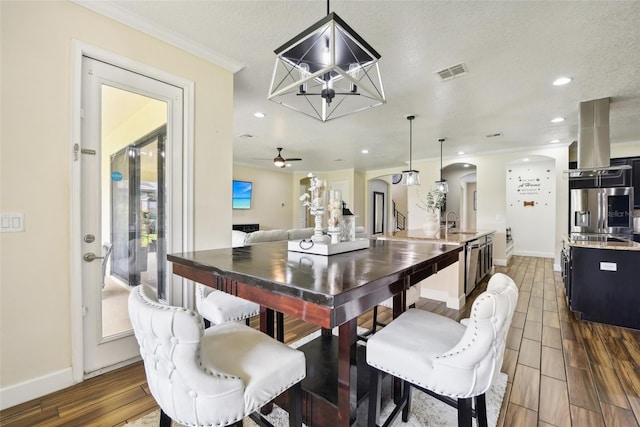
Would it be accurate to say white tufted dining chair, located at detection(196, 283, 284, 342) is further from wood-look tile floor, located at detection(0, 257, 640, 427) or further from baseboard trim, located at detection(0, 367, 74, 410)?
baseboard trim, located at detection(0, 367, 74, 410)

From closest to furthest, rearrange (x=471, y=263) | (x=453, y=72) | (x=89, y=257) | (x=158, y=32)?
(x=89, y=257), (x=158, y=32), (x=453, y=72), (x=471, y=263)

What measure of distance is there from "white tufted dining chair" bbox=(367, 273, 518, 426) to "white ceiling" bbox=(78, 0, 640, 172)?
1.87 meters

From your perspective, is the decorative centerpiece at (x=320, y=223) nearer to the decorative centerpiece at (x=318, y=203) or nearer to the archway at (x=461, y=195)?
the decorative centerpiece at (x=318, y=203)

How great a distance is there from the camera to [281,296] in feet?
3.42

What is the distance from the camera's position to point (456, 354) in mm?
1059

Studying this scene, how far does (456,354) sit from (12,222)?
97.6 inches

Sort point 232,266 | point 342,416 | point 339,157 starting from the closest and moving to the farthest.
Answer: point 342,416 < point 232,266 < point 339,157

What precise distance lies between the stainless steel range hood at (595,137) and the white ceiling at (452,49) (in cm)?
15

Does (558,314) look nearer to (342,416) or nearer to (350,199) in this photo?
(342,416)

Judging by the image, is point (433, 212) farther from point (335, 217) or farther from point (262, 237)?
point (335, 217)

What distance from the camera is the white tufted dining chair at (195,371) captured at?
2.89ft

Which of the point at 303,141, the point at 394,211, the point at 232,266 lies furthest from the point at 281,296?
the point at 394,211

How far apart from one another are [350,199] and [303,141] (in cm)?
358

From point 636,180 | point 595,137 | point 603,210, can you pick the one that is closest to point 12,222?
point 595,137
